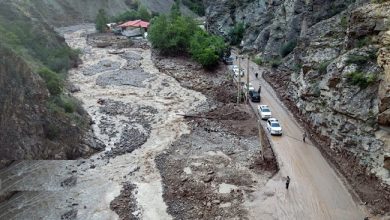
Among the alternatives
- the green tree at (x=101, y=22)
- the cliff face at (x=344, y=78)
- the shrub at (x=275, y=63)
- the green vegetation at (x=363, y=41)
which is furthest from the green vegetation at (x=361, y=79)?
the green tree at (x=101, y=22)

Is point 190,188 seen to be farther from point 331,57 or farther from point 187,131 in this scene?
point 331,57

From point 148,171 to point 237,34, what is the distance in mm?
54361

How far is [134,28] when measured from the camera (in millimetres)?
99438

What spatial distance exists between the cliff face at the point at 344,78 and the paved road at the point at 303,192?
99.2 inches

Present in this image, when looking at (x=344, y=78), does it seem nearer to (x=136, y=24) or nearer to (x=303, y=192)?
(x=303, y=192)

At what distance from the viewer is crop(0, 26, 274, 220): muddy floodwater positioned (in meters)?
30.7

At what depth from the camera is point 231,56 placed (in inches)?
3004

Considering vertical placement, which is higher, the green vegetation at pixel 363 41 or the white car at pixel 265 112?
the green vegetation at pixel 363 41

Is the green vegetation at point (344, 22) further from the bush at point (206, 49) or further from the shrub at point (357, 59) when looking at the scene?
the bush at point (206, 49)

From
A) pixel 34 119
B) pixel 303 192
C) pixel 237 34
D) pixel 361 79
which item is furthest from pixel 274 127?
pixel 237 34

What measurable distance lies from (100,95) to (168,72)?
1393cm

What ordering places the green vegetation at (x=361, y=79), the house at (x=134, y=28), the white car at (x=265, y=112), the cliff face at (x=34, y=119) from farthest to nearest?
1. the house at (x=134, y=28)
2. the white car at (x=265, y=112)
3. the cliff face at (x=34, y=119)
4. the green vegetation at (x=361, y=79)

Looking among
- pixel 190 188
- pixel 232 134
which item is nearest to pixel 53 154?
pixel 190 188

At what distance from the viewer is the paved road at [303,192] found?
2969 centimetres
